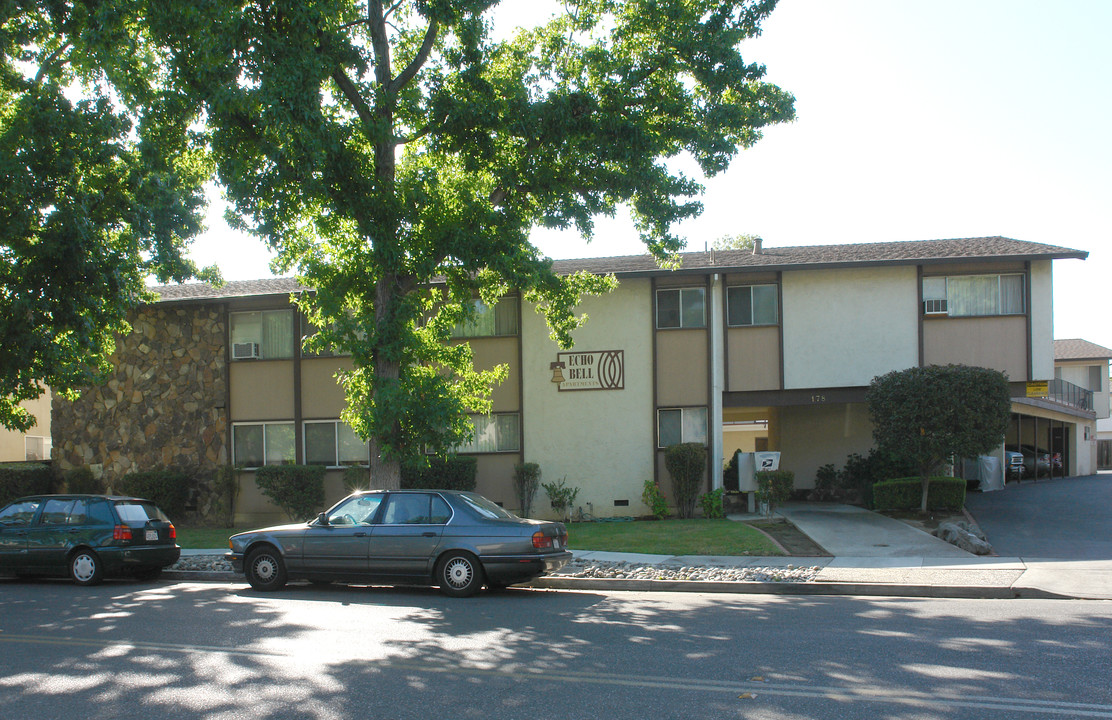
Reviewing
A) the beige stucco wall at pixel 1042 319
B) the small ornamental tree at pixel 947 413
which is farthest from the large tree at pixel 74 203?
the beige stucco wall at pixel 1042 319

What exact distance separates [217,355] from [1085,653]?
2030cm

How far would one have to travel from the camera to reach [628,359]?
21.0m

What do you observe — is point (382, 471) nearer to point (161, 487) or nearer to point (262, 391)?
point (262, 391)

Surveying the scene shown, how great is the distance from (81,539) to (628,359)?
1209cm

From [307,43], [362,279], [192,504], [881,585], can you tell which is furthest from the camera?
[192,504]

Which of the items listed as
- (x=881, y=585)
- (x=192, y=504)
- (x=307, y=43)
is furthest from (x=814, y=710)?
(x=192, y=504)

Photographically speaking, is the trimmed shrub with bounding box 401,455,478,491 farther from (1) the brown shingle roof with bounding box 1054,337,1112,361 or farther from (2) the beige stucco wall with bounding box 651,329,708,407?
(1) the brown shingle roof with bounding box 1054,337,1112,361

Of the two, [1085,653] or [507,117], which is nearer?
[1085,653]

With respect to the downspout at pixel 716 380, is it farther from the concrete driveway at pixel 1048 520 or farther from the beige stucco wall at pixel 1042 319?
the beige stucco wall at pixel 1042 319

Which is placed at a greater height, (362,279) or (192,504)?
(362,279)

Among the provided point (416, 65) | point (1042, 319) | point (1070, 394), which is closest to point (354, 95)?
point (416, 65)

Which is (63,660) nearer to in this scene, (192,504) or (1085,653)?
(1085,653)

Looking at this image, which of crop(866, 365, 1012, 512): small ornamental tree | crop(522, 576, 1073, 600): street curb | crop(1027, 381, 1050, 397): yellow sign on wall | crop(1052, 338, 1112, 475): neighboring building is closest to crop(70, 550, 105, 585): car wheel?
crop(522, 576, 1073, 600): street curb

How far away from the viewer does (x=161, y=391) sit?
22.7 metres
